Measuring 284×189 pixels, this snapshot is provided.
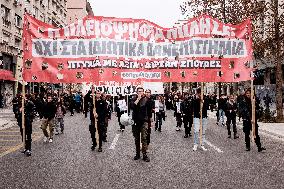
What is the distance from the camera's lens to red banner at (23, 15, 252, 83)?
9.97 meters

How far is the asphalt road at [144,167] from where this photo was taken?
766cm

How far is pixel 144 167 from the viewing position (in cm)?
934

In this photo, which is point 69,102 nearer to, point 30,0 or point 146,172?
point 30,0

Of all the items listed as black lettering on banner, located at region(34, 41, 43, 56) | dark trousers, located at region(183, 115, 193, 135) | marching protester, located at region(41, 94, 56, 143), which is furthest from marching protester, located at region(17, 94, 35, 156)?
dark trousers, located at region(183, 115, 193, 135)

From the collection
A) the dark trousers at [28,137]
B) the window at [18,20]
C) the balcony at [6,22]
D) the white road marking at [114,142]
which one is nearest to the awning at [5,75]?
the balcony at [6,22]

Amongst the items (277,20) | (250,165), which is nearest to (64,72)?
(250,165)

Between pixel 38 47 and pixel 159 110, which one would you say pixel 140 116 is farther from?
pixel 159 110

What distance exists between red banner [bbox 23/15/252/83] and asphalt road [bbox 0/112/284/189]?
199cm

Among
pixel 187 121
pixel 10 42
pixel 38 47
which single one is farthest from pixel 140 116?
pixel 10 42

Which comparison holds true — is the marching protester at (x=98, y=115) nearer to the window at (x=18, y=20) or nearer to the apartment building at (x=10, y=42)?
the apartment building at (x=10, y=42)

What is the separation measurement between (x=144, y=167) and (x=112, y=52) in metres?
2.78

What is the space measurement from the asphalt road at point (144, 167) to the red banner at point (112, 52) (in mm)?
1991

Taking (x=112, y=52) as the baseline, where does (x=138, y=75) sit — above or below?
below

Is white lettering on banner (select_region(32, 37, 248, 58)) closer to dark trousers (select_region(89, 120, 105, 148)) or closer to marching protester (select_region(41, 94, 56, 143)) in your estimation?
dark trousers (select_region(89, 120, 105, 148))
